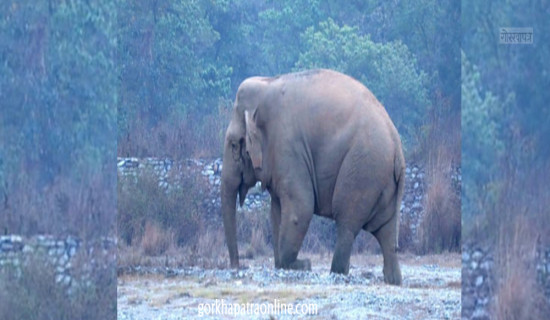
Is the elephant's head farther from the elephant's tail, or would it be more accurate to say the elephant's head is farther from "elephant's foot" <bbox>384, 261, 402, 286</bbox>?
"elephant's foot" <bbox>384, 261, 402, 286</bbox>

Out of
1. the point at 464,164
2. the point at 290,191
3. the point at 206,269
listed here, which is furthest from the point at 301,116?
the point at 464,164

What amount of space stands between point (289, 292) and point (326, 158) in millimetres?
1791

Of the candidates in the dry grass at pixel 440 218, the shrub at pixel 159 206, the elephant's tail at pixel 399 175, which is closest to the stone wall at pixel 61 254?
the elephant's tail at pixel 399 175

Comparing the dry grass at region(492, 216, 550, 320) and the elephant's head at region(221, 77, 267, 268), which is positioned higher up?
the elephant's head at region(221, 77, 267, 268)

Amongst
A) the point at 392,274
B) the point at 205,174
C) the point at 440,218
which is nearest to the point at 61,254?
the point at 392,274

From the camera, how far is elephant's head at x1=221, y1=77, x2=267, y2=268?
1138cm

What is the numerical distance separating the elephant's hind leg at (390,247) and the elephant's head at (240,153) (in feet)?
4.09

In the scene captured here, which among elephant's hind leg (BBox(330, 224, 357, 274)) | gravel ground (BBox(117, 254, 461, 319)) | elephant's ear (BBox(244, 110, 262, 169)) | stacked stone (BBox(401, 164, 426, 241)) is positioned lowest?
gravel ground (BBox(117, 254, 461, 319))

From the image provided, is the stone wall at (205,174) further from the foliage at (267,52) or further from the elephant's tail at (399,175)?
the elephant's tail at (399,175)

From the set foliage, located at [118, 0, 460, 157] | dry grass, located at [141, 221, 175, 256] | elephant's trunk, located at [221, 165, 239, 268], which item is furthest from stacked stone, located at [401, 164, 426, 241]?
dry grass, located at [141, 221, 175, 256]

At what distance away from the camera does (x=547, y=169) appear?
8.78 metres

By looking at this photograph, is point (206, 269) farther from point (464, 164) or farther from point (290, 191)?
point (464, 164)

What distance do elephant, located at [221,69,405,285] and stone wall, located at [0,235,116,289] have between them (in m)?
2.39

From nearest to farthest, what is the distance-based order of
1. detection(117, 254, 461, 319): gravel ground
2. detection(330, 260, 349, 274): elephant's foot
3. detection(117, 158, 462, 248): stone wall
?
1. detection(117, 254, 461, 319): gravel ground
2. detection(330, 260, 349, 274): elephant's foot
3. detection(117, 158, 462, 248): stone wall
